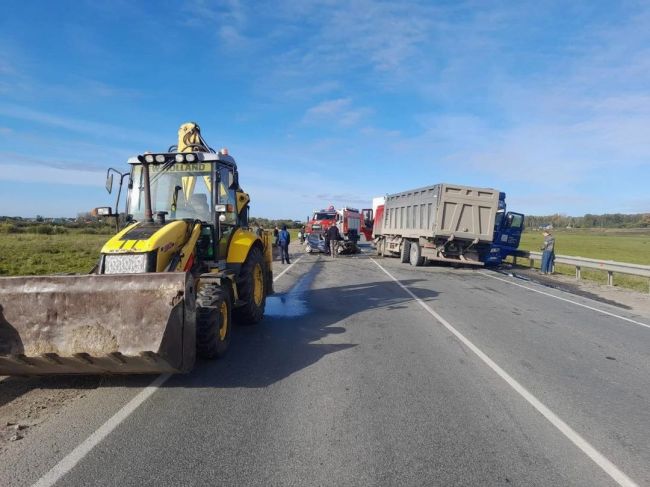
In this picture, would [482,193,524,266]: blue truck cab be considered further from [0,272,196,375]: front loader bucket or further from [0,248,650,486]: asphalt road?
[0,272,196,375]: front loader bucket

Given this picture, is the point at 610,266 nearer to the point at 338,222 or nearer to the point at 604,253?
the point at 338,222

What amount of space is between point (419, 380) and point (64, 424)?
3.59 m

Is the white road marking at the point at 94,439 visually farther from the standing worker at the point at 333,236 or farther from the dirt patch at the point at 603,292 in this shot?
the standing worker at the point at 333,236

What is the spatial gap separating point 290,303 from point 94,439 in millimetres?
7144

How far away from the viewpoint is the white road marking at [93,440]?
11.0 feet

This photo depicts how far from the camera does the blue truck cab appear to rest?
70.3 feet

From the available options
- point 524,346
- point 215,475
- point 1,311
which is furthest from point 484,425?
point 1,311

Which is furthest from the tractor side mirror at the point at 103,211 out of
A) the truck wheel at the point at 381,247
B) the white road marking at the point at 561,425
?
the truck wheel at the point at 381,247

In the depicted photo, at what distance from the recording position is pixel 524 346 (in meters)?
7.31

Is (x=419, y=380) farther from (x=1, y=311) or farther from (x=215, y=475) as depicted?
(x=1, y=311)


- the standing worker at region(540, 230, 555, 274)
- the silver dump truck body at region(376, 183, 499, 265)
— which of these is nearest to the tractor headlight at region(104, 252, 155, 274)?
the silver dump truck body at region(376, 183, 499, 265)

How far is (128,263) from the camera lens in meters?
6.16

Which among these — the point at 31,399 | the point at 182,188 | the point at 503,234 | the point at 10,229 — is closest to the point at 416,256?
the point at 503,234

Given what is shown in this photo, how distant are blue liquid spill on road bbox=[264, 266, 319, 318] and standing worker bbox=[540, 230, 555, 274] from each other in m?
10.8
